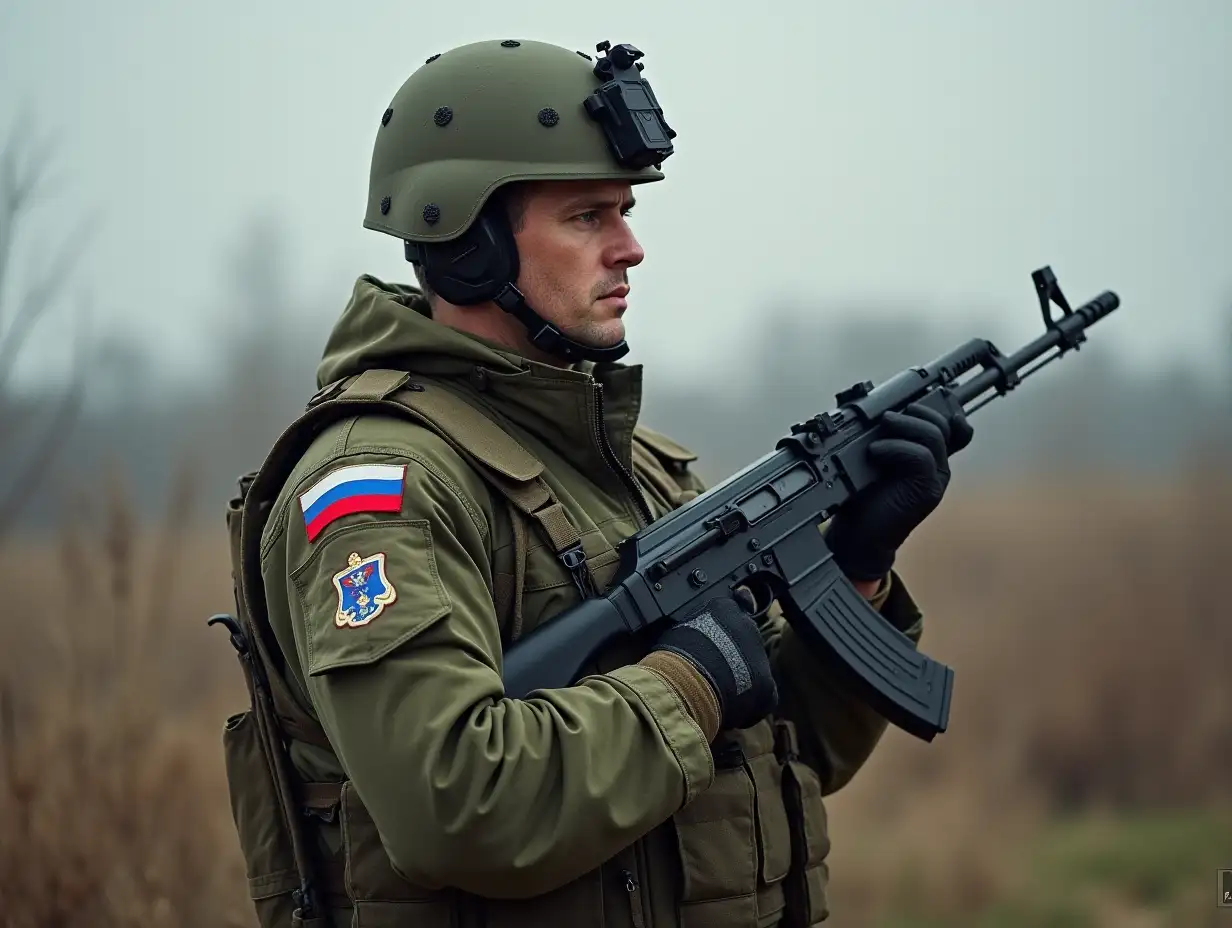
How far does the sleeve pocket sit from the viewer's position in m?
1.99

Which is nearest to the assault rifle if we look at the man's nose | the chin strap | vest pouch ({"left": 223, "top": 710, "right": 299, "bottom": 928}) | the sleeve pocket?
the sleeve pocket

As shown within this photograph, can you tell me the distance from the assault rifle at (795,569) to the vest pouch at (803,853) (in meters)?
0.27

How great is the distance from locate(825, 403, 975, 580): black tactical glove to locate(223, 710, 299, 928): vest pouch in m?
1.34

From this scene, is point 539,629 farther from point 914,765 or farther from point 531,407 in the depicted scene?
point 914,765

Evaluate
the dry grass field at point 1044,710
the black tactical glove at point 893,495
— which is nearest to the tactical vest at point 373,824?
the black tactical glove at point 893,495

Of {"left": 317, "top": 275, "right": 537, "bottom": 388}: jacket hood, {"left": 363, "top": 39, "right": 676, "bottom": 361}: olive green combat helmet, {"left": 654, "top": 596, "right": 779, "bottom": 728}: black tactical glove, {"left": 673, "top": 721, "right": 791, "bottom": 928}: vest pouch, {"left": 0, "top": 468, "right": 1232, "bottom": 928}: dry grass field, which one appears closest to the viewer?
{"left": 654, "top": 596, "right": 779, "bottom": 728}: black tactical glove

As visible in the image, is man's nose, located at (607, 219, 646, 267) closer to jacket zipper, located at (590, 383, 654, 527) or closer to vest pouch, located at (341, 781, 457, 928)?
jacket zipper, located at (590, 383, 654, 527)

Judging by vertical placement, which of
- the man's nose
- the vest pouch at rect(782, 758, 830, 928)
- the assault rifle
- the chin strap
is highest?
the man's nose

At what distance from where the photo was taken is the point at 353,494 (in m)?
2.12

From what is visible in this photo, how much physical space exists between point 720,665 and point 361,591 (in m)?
0.64

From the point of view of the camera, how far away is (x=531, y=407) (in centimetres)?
250

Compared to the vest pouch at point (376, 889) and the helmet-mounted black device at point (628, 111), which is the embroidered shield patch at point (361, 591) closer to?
the vest pouch at point (376, 889)

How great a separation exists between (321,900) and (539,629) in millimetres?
658

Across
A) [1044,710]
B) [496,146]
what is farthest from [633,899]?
[1044,710]
